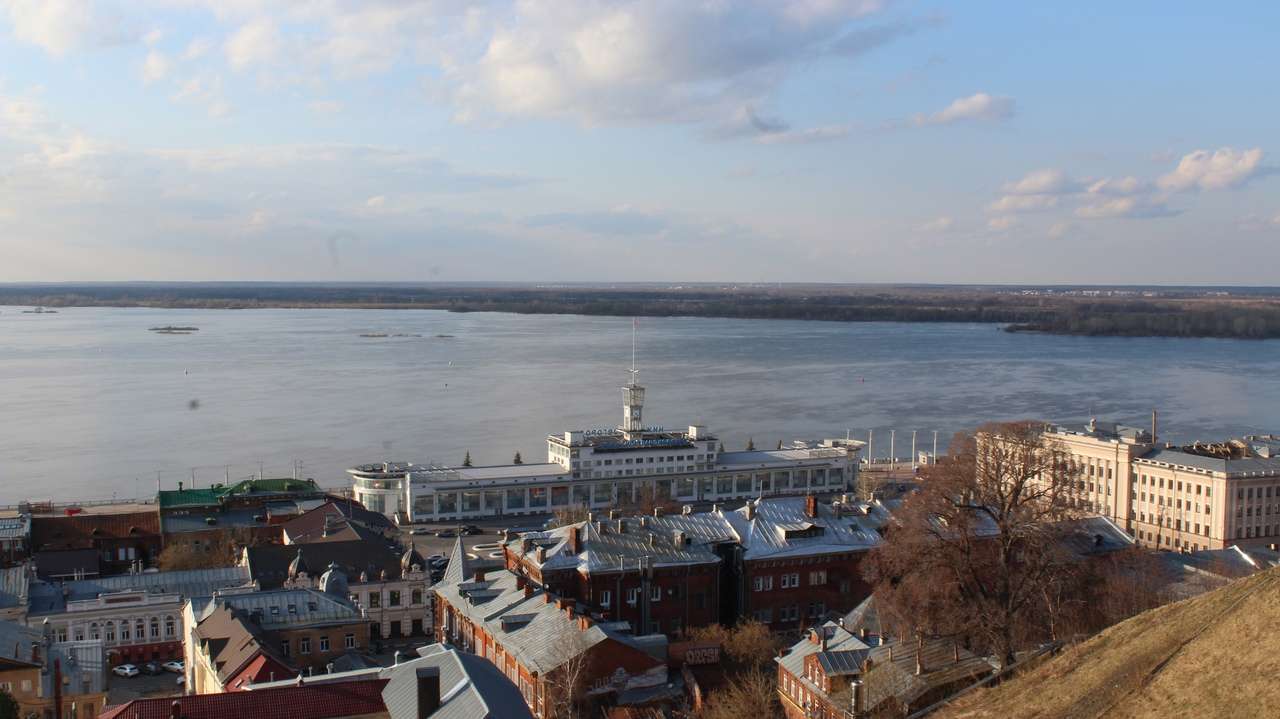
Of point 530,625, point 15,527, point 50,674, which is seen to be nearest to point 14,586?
point 50,674

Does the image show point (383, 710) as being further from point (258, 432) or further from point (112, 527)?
point (258, 432)

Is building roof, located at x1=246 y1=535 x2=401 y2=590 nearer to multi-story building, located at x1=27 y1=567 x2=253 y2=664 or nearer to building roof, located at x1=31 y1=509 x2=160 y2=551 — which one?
multi-story building, located at x1=27 y1=567 x2=253 y2=664

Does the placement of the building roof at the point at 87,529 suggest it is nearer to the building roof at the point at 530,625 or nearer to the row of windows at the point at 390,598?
the row of windows at the point at 390,598

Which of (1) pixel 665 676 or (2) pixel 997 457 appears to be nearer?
(1) pixel 665 676

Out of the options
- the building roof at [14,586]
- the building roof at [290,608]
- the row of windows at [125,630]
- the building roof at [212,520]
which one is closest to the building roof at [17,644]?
the building roof at [14,586]

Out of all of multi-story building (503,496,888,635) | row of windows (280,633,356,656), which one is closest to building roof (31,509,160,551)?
multi-story building (503,496,888,635)

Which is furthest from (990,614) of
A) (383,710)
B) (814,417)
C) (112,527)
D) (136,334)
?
(136,334)
